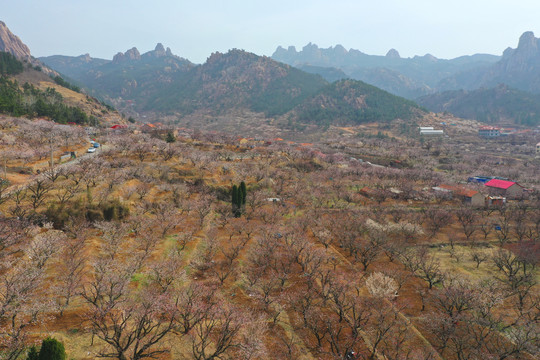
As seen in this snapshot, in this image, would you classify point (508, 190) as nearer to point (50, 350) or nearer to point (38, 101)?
point (50, 350)

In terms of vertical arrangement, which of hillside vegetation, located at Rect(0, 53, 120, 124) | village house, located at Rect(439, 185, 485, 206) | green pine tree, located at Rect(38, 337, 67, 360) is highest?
hillside vegetation, located at Rect(0, 53, 120, 124)

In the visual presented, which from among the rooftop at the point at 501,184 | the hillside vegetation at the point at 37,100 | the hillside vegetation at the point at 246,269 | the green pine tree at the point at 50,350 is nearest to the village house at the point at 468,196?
the hillside vegetation at the point at 246,269

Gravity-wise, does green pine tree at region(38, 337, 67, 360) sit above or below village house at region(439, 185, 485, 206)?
above

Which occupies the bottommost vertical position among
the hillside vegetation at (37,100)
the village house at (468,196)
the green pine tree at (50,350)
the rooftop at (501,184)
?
the village house at (468,196)

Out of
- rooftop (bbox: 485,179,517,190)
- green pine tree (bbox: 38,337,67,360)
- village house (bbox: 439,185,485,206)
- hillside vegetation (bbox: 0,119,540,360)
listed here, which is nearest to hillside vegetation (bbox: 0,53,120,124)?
hillside vegetation (bbox: 0,119,540,360)

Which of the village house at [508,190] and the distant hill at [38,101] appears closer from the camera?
the village house at [508,190]

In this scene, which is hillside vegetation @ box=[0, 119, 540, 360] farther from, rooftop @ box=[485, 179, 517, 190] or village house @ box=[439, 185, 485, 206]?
rooftop @ box=[485, 179, 517, 190]

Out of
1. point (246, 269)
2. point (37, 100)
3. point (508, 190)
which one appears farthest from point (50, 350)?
point (37, 100)

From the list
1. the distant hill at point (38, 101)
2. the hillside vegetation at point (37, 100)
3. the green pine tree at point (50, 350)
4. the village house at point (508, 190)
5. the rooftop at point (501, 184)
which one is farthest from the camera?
the distant hill at point (38, 101)

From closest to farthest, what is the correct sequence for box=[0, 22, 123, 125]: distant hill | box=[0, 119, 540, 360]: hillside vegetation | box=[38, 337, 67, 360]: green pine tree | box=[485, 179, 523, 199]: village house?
box=[38, 337, 67, 360]: green pine tree, box=[0, 119, 540, 360]: hillside vegetation, box=[485, 179, 523, 199]: village house, box=[0, 22, 123, 125]: distant hill

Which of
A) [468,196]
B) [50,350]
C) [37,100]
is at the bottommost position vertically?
[468,196]

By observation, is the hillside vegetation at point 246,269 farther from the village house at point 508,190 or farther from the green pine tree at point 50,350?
the green pine tree at point 50,350

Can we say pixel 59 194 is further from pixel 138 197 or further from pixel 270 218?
pixel 270 218

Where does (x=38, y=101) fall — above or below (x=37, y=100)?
below
